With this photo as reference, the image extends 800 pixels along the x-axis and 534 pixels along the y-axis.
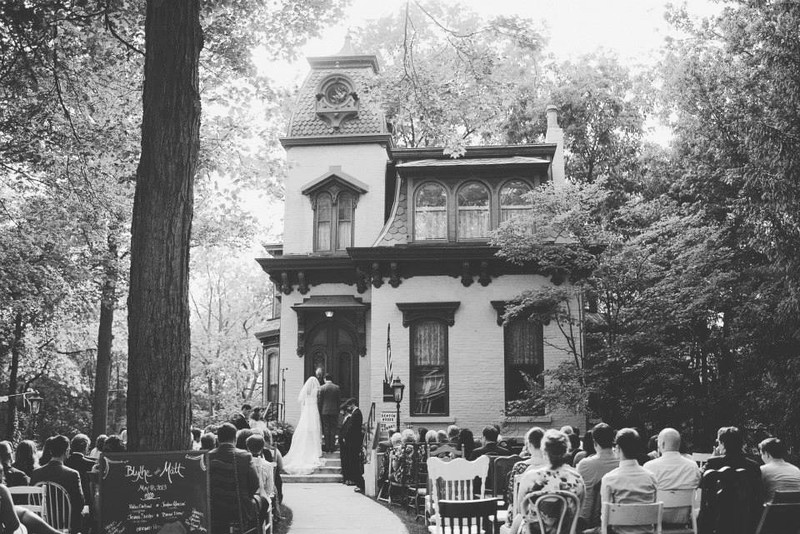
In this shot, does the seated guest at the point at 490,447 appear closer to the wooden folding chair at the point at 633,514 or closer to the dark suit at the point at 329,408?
the wooden folding chair at the point at 633,514

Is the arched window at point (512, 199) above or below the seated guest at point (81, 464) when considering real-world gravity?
above

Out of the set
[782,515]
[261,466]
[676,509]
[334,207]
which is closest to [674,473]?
[676,509]

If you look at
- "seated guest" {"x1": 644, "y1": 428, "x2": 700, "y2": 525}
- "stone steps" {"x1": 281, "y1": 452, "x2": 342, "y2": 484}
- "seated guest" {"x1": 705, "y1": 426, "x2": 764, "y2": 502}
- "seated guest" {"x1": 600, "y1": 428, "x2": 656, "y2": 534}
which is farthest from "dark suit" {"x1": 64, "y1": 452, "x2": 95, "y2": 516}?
"stone steps" {"x1": 281, "y1": 452, "x2": 342, "y2": 484}

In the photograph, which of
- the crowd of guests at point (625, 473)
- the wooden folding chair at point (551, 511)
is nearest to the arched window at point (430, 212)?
the crowd of guests at point (625, 473)

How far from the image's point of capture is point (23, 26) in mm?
10945

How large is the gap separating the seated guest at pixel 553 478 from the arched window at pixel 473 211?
1593cm

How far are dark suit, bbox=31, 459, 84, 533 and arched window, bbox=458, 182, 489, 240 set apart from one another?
49.9 ft

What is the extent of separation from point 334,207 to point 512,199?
5278mm

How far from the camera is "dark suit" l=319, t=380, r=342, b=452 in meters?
20.3

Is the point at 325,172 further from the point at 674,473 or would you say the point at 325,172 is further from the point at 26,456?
the point at 674,473

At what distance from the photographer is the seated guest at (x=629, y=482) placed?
7004mm

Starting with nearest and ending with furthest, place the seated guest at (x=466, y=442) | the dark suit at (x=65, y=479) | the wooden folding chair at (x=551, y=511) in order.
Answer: the wooden folding chair at (x=551, y=511) → the dark suit at (x=65, y=479) → the seated guest at (x=466, y=442)

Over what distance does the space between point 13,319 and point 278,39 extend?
766 inches

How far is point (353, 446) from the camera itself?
702 inches
